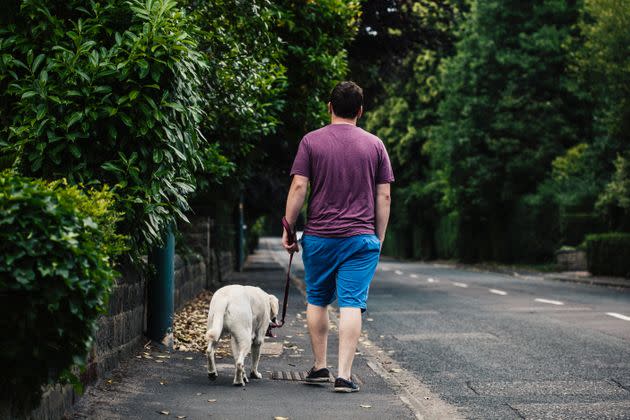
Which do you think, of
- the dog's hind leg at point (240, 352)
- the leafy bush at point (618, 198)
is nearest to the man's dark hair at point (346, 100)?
the dog's hind leg at point (240, 352)

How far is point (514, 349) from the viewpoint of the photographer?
9766 mm

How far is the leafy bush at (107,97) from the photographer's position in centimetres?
643

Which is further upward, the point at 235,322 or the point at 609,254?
the point at 609,254

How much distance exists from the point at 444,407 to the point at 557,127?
31.0 m

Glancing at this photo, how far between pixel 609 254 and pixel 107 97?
863 inches

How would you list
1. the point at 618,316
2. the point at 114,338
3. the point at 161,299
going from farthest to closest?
1. the point at 618,316
2. the point at 161,299
3. the point at 114,338

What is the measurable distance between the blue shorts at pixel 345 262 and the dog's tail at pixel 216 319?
2.25 ft

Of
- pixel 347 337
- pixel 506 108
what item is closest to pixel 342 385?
pixel 347 337

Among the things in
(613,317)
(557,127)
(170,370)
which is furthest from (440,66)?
(170,370)

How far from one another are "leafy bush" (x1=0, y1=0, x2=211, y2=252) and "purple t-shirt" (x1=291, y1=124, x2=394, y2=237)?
3.11 feet

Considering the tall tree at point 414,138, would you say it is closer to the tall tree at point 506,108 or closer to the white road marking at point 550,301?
the tall tree at point 506,108

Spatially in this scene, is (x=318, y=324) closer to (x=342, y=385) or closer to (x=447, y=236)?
(x=342, y=385)

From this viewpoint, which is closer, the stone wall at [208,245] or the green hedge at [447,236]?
the stone wall at [208,245]

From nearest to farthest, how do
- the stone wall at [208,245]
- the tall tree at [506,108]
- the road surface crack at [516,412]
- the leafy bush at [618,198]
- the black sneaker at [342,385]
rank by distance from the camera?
the road surface crack at [516,412] < the black sneaker at [342,385] < the stone wall at [208,245] < the leafy bush at [618,198] < the tall tree at [506,108]
